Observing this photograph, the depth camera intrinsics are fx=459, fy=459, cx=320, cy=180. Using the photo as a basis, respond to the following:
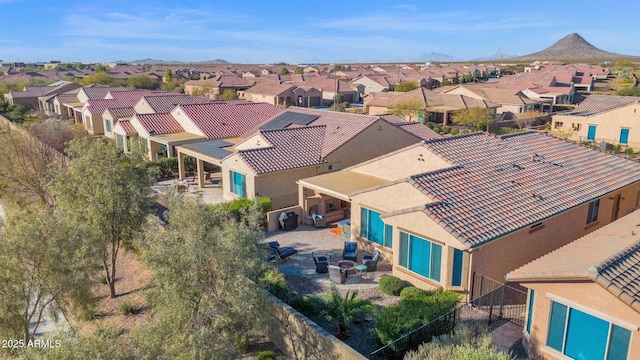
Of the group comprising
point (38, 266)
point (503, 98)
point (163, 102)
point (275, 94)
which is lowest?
point (38, 266)

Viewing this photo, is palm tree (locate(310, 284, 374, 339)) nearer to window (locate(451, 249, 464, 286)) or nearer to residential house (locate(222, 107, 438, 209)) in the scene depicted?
window (locate(451, 249, 464, 286))

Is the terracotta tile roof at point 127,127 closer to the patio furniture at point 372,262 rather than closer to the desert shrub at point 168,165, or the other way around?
the desert shrub at point 168,165

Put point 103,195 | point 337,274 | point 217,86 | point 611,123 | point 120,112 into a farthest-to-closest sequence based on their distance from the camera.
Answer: point 217,86
point 611,123
point 120,112
point 337,274
point 103,195

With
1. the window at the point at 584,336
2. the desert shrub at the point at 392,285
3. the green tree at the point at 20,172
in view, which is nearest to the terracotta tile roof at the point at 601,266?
the window at the point at 584,336

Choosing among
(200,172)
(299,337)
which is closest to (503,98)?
(200,172)

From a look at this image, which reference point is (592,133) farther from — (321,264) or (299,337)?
(299,337)
